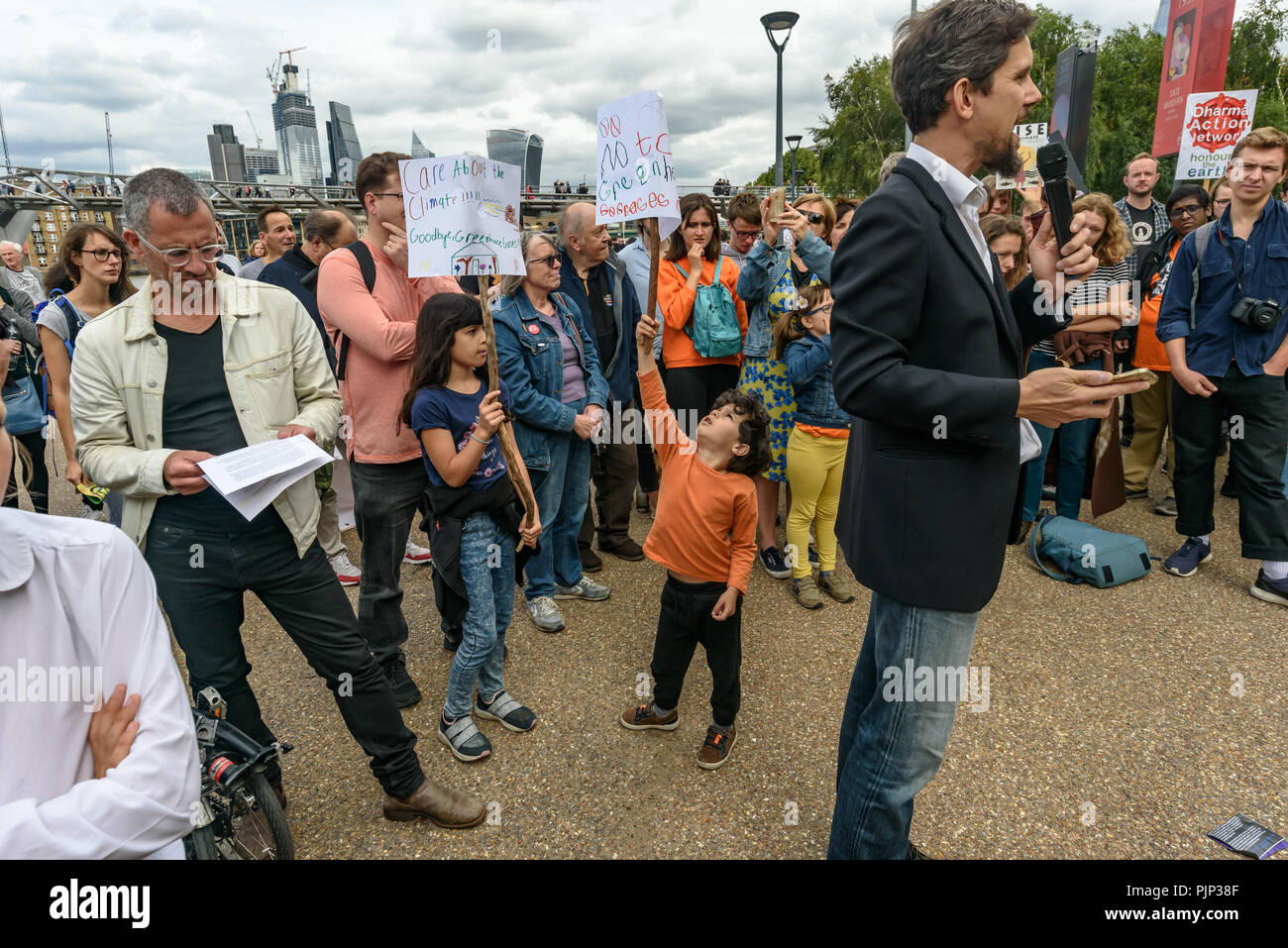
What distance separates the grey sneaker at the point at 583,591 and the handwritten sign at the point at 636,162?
2282mm

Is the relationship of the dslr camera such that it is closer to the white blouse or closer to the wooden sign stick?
the wooden sign stick

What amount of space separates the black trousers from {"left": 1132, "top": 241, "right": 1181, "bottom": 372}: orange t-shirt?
3244 mm

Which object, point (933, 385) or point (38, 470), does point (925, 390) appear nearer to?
point (933, 385)

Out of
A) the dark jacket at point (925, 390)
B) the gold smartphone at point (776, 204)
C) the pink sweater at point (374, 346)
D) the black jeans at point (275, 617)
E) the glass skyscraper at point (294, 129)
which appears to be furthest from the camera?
the glass skyscraper at point (294, 129)

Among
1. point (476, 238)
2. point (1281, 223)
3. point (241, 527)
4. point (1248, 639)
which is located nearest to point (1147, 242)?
point (1281, 223)

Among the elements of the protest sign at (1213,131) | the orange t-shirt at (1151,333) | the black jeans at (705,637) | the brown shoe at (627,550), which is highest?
the protest sign at (1213,131)

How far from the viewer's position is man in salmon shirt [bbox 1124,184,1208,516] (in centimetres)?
543

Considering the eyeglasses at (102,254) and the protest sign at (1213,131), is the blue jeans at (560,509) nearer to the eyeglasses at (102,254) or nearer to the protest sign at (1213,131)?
the eyeglasses at (102,254)

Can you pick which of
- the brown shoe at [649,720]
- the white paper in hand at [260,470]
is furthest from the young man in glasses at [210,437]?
the brown shoe at [649,720]

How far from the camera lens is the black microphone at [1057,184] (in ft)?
6.25

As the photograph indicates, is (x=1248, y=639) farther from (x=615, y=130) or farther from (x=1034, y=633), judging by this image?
(x=615, y=130)

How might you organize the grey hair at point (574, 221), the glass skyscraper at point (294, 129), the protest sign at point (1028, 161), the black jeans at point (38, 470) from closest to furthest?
the protest sign at point (1028, 161), the grey hair at point (574, 221), the black jeans at point (38, 470), the glass skyscraper at point (294, 129)

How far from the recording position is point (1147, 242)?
254 inches
